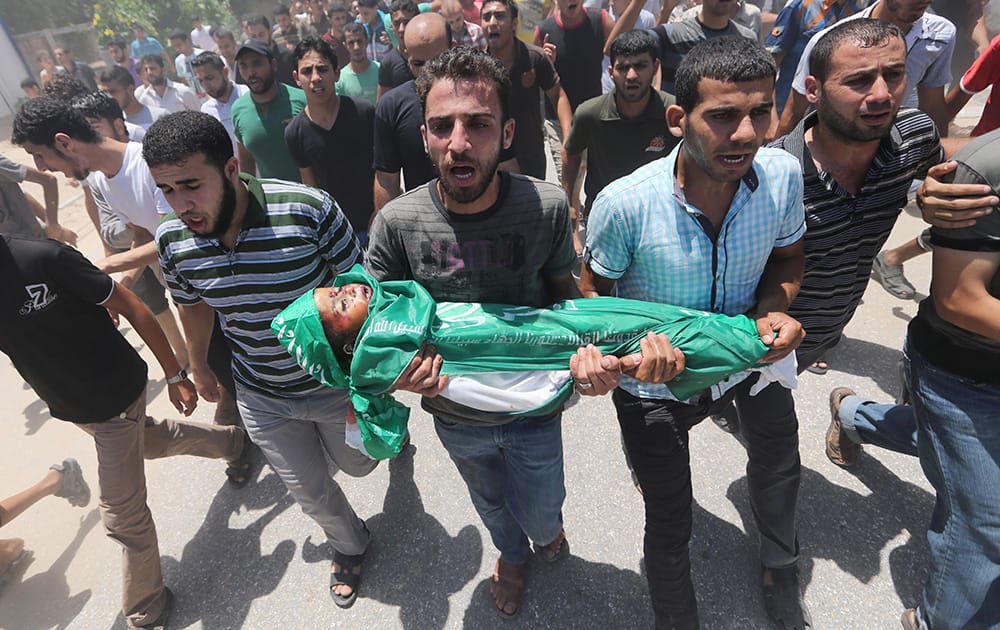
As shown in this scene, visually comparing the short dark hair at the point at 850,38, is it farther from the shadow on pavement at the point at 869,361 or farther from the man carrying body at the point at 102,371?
the man carrying body at the point at 102,371

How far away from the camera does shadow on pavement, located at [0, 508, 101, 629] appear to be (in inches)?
119

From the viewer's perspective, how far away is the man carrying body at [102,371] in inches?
95.9

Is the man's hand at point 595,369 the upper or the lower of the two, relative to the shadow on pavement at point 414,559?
upper

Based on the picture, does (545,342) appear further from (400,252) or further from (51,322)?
(51,322)

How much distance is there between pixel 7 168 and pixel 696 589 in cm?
615

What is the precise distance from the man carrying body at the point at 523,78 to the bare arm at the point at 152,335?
9.46 feet

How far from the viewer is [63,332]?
2.57 m

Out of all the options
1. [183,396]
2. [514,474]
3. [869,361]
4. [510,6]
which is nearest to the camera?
[514,474]

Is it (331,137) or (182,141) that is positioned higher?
(182,141)

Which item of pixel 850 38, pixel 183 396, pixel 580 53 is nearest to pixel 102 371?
pixel 183 396

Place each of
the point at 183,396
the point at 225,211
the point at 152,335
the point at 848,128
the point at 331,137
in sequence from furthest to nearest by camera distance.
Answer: the point at 331,137
the point at 183,396
the point at 152,335
the point at 225,211
the point at 848,128

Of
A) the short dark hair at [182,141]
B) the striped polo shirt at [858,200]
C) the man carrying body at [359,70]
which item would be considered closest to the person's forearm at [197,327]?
the short dark hair at [182,141]

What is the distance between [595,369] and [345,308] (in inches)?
36.3

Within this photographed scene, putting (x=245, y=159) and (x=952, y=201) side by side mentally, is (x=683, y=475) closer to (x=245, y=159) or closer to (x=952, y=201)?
(x=952, y=201)
